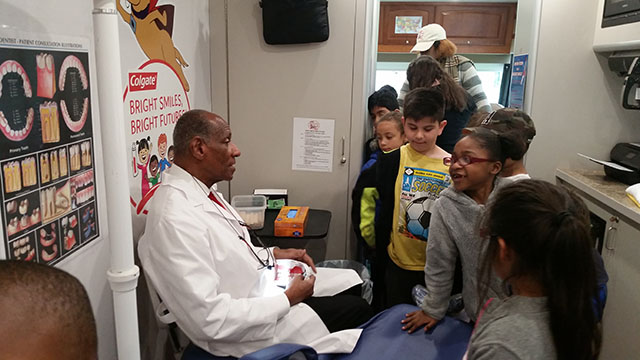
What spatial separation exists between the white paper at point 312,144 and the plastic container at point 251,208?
29cm

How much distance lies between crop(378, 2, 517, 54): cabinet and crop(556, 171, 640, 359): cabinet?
2971mm

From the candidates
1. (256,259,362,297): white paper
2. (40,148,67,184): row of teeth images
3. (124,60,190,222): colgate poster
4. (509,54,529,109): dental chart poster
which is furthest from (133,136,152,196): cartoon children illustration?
(509,54,529,109): dental chart poster

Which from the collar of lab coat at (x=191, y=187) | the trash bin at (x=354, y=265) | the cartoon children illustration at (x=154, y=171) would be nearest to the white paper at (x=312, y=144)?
the trash bin at (x=354, y=265)

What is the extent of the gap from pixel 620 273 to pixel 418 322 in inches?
44.1

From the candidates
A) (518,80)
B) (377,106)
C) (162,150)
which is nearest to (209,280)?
(162,150)

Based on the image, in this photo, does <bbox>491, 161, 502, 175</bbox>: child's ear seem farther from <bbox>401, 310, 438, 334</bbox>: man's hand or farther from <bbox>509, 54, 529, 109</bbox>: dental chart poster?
<bbox>509, 54, 529, 109</bbox>: dental chart poster

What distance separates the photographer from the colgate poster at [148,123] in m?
1.74

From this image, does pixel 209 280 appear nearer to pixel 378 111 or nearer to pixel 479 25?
pixel 378 111

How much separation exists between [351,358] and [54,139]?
1.06 m

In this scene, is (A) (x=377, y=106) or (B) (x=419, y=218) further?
(A) (x=377, y=106)

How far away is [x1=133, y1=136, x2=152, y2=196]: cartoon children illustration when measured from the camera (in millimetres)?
1786

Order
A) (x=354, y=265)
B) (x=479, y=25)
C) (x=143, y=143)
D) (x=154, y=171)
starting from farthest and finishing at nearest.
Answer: (x=479, y=25), (x=354, y=265), (x=154, y=171), (x=143, y=143)

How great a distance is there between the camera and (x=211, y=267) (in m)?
1.50

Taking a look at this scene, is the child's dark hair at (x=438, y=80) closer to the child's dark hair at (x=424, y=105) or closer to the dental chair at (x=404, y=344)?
the child's dark hair at (x=424, y=105)
